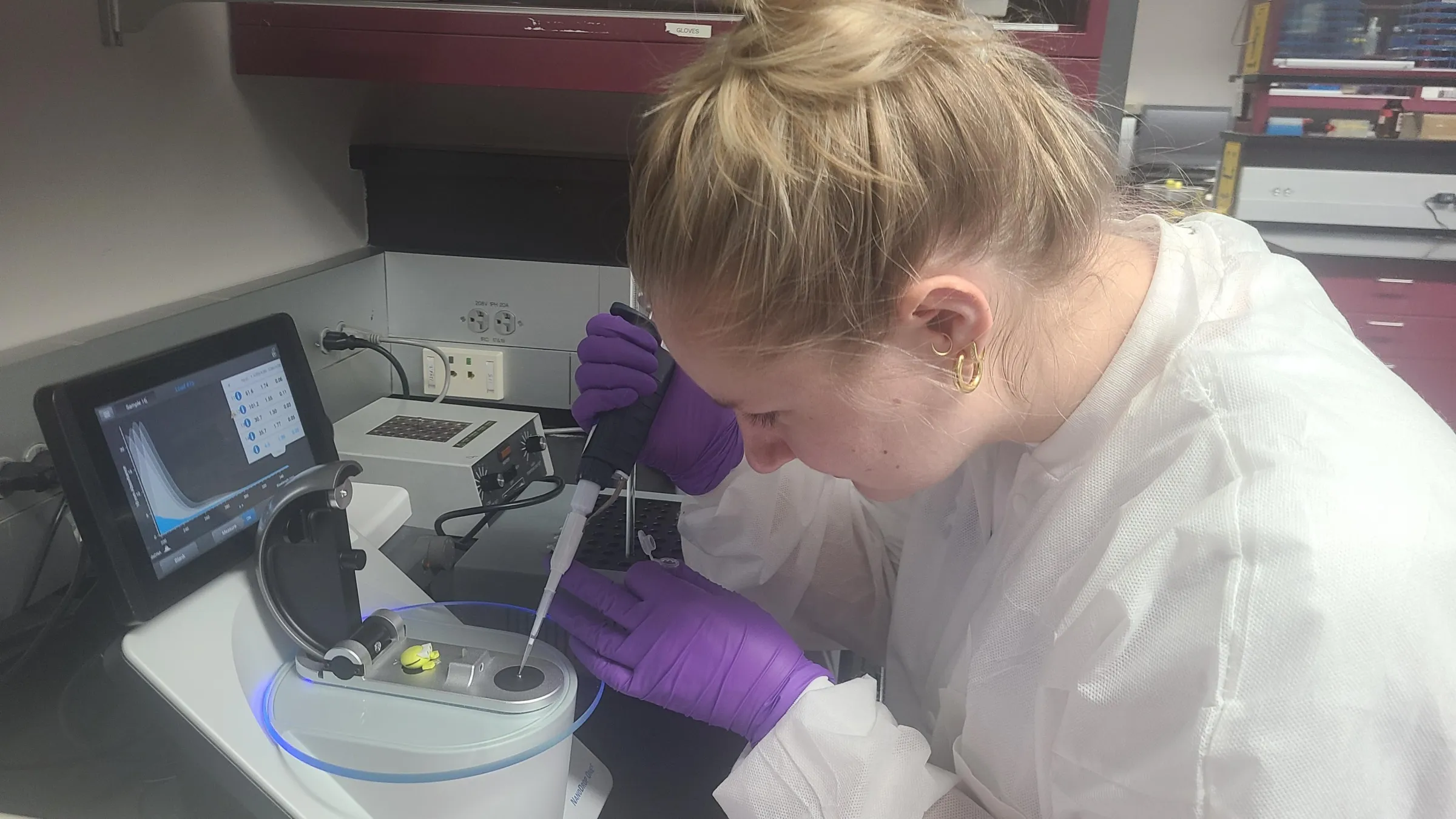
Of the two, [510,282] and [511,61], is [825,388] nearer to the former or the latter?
[511,61]

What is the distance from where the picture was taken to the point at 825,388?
2.01 feet

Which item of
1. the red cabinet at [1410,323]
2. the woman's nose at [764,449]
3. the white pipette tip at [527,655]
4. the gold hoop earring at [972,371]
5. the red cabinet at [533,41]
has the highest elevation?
the red cabinet at [533,41]

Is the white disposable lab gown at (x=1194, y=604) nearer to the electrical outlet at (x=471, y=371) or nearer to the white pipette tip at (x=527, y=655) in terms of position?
the white pipette tip at (x=527, y=655)

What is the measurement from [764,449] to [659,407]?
226 mm

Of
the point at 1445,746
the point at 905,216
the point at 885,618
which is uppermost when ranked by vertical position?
the point at 905,216

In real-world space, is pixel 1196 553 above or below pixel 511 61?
below

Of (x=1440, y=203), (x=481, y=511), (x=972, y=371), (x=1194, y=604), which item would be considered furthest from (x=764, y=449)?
(x=1440, y=203)

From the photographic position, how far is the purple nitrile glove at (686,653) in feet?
2.48

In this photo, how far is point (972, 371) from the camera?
63 cm

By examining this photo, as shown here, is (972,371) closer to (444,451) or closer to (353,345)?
(444,451)

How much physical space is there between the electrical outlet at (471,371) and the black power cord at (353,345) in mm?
57

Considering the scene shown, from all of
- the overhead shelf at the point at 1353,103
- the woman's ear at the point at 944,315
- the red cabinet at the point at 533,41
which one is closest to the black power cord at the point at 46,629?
the red cabinet at the point at 533,41

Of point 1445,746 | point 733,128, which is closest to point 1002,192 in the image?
point 733,128

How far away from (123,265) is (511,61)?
46 cm
